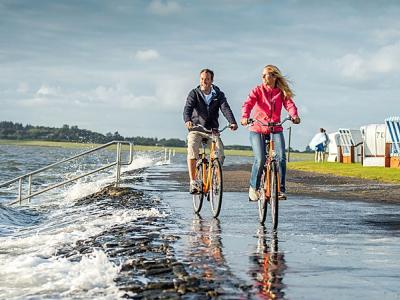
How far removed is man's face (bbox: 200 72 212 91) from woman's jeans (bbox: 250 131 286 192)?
1556 millimetres

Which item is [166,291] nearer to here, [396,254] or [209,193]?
[396,254]

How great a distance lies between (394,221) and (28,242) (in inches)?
224

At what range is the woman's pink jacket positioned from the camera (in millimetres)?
10750

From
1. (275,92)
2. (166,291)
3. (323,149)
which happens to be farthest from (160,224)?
(323,149)

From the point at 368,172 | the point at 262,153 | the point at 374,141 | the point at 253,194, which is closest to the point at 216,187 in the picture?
the point at 253,194

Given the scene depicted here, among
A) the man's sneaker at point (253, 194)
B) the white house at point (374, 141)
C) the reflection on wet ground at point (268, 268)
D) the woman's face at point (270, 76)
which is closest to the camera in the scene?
the reflection on wet ground at point (268, 268)

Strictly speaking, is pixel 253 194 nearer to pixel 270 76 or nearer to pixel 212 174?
pixel 212 174

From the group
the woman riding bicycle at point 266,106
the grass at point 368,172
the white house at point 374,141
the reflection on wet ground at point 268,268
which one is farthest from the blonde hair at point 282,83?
the white house at point 374,141

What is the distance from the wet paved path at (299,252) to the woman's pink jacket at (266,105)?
1503 millimetres

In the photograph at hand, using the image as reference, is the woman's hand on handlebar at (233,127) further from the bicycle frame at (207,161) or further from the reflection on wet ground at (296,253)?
the reflection on wet ground at (296,253)

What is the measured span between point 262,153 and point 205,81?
1878 mm

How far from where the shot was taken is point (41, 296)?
578 centimetres

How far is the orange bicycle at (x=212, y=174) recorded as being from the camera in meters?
11.8

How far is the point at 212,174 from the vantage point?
39.7ft
